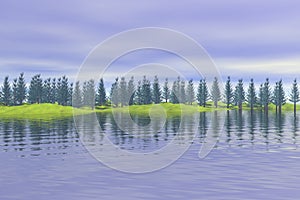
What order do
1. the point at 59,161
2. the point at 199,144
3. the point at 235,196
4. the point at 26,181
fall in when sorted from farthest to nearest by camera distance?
1. the point at 199,144
2. the point at 59,161
3. the point at 26,181
4. the point at 235,196

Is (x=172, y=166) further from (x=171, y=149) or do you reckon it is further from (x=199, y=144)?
(x=199, y=144)

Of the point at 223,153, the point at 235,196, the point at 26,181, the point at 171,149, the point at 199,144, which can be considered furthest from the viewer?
the point at 199,144

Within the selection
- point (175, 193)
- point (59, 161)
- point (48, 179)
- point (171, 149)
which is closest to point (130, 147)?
point (171, 149)

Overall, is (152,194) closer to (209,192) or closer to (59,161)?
(209,192)

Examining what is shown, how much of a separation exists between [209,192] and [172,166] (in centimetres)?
968

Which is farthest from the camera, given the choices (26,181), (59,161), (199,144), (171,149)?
(199,144)

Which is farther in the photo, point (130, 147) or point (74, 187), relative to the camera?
point (130, 147)

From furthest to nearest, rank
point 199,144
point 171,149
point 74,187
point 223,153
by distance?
point 199,144, point 171,149, point 223,153, point 74,187

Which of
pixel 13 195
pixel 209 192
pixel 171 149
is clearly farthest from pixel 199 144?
pixel 13 195

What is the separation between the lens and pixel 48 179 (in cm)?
2873

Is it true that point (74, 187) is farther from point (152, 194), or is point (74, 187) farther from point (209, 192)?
point (209, 192)

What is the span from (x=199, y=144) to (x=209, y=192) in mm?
26180

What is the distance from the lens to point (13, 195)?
24391 mm

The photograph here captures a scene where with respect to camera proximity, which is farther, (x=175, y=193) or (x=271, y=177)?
(x=271, y=177)
